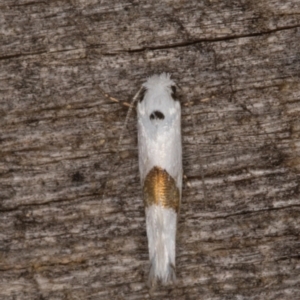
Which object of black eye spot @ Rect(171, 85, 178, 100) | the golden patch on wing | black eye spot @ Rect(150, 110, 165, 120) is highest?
black eye spot @ Rect(171, 85, 178, 100)

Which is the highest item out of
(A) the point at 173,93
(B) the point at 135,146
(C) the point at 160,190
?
(A) the point at 173,93

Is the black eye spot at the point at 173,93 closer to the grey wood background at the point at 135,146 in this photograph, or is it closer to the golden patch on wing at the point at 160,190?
the grey wood background at the point at 135,146

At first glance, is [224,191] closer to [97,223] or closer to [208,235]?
[208,235]

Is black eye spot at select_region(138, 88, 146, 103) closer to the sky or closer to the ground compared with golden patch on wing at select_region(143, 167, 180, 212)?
closer to the sky

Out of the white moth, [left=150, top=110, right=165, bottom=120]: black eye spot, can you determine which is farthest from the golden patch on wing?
[left=150, top=110, right=165, bottom=120]: black eye spot

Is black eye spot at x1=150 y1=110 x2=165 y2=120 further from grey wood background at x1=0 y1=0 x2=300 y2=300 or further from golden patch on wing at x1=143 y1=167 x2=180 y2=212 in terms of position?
golden patch on wing at x1=143 y1=167 x2=180 y2=212

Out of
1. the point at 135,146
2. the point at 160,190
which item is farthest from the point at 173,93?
the point at 160,190

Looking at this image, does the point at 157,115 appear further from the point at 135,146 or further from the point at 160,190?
the point at 160,190

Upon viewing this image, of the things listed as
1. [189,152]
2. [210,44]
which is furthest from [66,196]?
[210,44]
